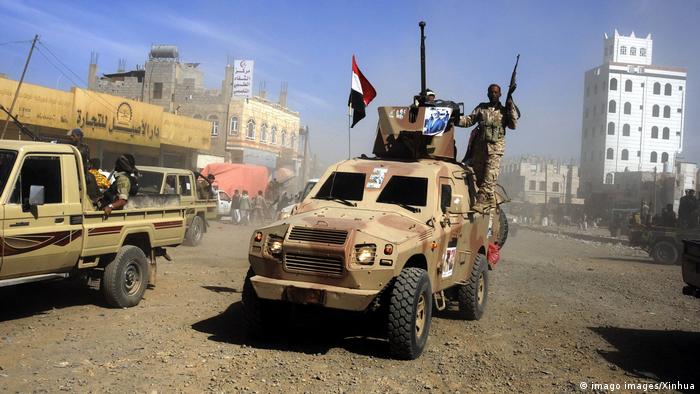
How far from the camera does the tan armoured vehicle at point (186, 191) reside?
1366 centimetres

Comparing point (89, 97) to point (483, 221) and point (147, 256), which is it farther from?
point (483, 221)

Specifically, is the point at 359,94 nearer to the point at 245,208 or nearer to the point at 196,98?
the point at 245,208

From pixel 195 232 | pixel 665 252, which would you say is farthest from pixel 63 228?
pixel 665 252

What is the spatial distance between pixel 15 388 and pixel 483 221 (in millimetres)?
5805

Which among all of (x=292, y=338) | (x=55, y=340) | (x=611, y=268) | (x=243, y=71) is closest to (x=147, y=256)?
(x=55, y=340)

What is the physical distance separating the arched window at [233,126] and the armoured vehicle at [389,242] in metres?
39.2

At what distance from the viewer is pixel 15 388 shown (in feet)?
14.5

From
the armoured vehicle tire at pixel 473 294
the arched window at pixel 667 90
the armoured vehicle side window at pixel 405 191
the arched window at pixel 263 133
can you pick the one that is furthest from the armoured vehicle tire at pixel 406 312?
the arched window at pixel 667 90

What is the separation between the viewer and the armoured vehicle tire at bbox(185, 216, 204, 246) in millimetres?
15370

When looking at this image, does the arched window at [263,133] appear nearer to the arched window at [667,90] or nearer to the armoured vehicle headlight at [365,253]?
the armoured vehicle headlight at [365,253]

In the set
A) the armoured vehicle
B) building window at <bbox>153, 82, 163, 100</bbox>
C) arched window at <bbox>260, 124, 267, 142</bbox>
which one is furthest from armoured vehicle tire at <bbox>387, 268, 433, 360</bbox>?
arched window at <bbox>260, 124, 267, 142</bbox>

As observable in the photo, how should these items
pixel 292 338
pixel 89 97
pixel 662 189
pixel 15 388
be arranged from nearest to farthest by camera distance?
pixel 15 388 → pixel 292 338 → pixel 89 97 → pixel 662 189

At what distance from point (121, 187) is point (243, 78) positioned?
40967 mm

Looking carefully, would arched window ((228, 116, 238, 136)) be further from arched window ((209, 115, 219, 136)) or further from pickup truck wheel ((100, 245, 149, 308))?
pickup truck wheel ((100, 245, 149, 308))
